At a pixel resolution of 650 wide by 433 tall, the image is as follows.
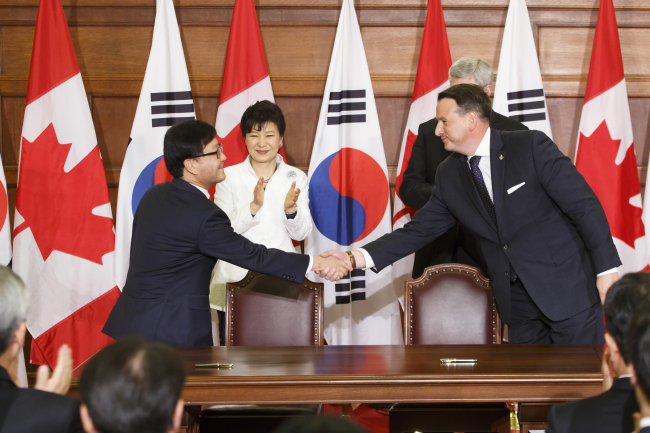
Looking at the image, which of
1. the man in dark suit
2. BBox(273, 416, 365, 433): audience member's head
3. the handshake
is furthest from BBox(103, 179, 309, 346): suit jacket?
BBox(273, 416, 365, 433): audience member's head

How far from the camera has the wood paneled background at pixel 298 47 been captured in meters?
4.20

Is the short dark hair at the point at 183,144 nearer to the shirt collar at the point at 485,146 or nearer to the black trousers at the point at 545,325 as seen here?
the shirt collar at the point at 485,146

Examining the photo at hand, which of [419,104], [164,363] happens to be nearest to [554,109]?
[419,104]

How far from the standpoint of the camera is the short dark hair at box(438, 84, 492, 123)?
284 centimetres

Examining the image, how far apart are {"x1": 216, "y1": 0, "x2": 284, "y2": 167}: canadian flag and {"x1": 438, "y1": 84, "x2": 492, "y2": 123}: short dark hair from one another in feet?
5.00

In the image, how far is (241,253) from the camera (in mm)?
2648

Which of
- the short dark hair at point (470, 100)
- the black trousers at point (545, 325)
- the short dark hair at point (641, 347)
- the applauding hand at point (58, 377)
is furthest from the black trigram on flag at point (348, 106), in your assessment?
the short dark hair at point (641, 347)

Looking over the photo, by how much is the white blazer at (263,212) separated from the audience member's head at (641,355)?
7.51 feet

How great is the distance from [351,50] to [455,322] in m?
2.06

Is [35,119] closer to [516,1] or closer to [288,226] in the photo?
[288,226]

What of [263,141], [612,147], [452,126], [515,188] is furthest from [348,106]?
[612,147]

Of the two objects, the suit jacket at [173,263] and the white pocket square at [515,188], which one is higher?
the white pocket square at [515,188]

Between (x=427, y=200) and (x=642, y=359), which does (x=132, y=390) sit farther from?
(x=427, y=200)

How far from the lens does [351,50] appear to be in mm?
4039
